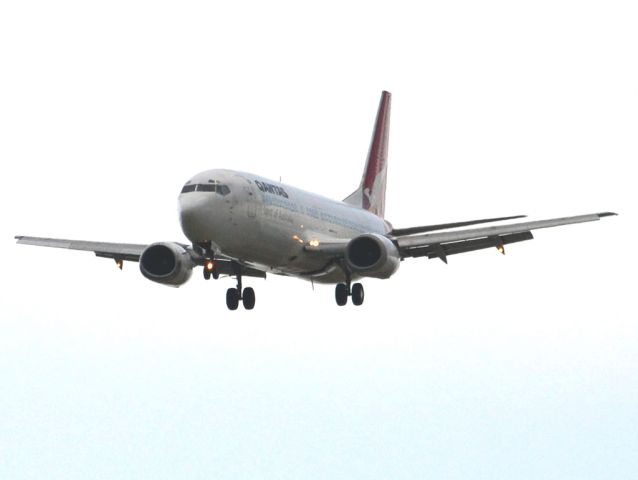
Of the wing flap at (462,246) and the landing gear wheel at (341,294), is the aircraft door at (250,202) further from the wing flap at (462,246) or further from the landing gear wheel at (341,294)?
the wing flap at (462,246)

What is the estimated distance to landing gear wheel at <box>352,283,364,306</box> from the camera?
56219 millimetres

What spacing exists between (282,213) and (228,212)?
3.59 metres

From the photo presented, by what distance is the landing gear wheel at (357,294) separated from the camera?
5622 cm

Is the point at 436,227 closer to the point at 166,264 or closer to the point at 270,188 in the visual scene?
the point at 270,188

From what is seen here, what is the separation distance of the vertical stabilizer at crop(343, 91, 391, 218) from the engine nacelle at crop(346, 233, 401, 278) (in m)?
11.7

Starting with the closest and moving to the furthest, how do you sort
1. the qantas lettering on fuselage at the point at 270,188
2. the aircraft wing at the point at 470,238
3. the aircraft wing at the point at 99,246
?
the qantas lettering on fuselage at the point at 270,188, the aircraft wing at the point at 470,238, the aircraft wing at the point at 99,246

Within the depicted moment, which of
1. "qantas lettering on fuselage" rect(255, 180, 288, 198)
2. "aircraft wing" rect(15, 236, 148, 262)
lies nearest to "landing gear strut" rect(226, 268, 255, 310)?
"qantas lettering on fuselage" rect(255, 180, 288, 198)

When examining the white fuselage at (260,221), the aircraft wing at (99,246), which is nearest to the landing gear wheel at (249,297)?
the white fuselage at (260,221)

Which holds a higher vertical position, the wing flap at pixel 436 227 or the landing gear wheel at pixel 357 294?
the wing flap at pixel 436 227

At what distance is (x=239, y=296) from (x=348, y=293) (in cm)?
418

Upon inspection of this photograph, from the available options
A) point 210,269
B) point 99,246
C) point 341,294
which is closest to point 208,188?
point 210,269

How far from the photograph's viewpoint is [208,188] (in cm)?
4847

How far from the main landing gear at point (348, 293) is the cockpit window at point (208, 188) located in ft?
29.3

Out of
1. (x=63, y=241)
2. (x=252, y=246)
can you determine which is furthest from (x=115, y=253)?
(x=252, y=246)
